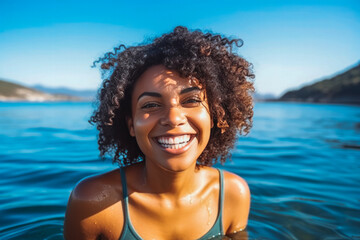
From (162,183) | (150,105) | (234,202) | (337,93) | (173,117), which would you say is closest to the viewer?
(173,117)

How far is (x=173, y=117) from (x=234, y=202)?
3.88ft

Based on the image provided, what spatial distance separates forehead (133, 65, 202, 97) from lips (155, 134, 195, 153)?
14.5 inches

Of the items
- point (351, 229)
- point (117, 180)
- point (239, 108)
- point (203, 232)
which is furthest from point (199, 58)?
point (351, 229)

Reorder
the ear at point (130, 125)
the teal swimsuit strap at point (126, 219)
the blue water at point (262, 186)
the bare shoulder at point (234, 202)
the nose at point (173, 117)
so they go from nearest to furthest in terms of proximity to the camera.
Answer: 1. the nose at point (173, 117)
2. the teal swimsuit strap at point (126, 219)
3. the ear at point (130, 125)
4. the bare shoulder at point (234, 202)
5. the blue water at point (262, 186)

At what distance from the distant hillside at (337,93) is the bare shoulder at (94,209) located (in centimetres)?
7148

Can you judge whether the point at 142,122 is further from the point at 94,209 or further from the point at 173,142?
the point at 94,209

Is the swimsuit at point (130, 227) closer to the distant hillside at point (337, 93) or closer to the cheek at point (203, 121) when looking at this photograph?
the cheek at point (203, 121)

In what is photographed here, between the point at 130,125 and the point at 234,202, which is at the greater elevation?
the point at 130,125

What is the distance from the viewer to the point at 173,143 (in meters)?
2.26

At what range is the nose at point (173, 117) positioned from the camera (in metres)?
2.21

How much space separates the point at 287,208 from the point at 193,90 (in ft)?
9.11

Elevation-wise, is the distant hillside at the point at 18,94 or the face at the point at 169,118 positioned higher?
the distant hillside at the point at 18,94

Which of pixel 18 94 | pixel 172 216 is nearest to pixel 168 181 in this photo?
pixel 172 216

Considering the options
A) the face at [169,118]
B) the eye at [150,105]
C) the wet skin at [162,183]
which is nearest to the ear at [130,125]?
the wet skin at [162,183]
